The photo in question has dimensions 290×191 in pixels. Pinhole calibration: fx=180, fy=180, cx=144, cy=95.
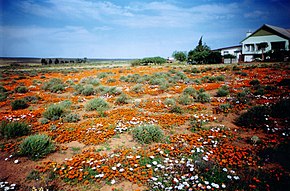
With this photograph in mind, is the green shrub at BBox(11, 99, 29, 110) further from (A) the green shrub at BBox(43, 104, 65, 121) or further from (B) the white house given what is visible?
(B) the white house

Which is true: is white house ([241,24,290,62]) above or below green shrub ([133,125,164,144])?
above

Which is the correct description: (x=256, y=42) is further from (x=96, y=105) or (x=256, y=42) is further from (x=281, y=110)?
(x=96, y=105)

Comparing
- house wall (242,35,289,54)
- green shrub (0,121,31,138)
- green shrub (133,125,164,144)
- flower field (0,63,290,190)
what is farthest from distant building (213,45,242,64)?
green shrub (0,121,31,138)

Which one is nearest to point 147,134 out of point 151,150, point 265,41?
point 151,150

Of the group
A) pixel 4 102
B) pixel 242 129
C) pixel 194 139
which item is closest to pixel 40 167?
pixel 194 139

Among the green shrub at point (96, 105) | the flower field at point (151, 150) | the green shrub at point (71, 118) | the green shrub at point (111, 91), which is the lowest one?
the flower field at point (151, 150)

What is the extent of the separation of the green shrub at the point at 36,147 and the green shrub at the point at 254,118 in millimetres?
7420

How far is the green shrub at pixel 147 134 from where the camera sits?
6.47 metres

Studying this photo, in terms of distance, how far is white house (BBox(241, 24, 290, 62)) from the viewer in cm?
4363

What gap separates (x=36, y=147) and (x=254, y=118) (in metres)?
8.27

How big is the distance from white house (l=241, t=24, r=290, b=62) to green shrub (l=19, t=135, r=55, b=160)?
5326 cm

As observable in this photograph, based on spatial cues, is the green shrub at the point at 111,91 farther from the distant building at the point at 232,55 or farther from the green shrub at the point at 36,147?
the distant building at the point at 232,55

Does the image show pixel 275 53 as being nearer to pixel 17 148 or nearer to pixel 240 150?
pixel 240 150

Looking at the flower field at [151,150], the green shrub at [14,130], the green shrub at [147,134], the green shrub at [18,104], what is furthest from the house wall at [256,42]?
the green shrub at [14,130]
